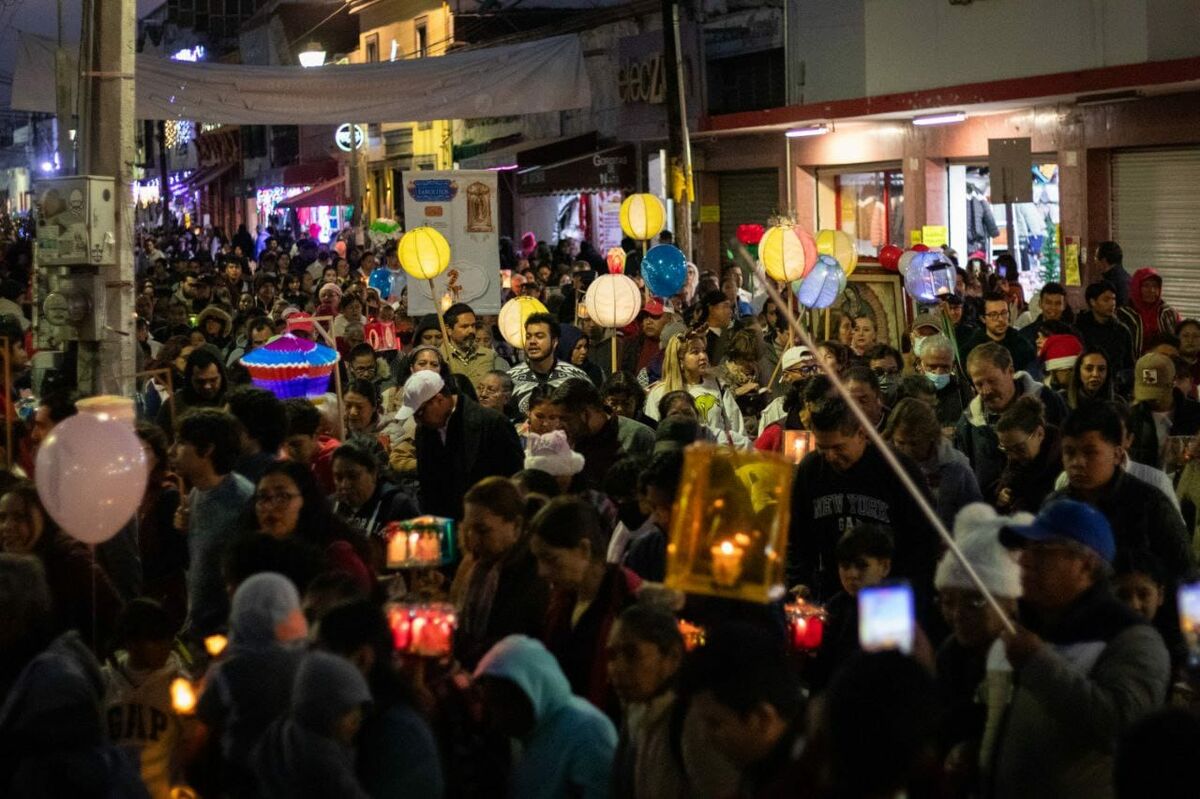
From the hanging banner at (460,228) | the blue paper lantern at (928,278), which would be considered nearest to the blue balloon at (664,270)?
the hanging banner at (460,228)

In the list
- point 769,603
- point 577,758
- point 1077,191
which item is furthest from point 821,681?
point 1077,191

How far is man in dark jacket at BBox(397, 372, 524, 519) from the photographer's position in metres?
8.72

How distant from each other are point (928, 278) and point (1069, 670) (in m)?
10.3

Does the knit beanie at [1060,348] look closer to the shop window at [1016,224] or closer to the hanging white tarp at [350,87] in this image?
the shop window at [1016,224]

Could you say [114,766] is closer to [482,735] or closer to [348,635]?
[348,635]

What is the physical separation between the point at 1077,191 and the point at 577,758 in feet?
54.2

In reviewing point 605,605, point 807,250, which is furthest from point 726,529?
point 807,250

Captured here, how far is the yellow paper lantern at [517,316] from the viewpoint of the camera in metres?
13.6

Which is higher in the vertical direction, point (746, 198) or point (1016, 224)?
point (746, 198)

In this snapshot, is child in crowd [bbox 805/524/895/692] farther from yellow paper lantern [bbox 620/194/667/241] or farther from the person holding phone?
yellow paper lantern [bbox 620/194/667/241]

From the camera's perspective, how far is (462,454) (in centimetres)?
875

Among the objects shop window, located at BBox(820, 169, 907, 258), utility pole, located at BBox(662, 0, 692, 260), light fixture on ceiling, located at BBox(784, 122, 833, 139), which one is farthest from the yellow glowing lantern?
light fixture on ceiling, located at BBox(784, 122, 833, 139)

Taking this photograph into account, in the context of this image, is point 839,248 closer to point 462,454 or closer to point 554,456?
point 462,454

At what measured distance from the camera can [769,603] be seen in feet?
18.3
